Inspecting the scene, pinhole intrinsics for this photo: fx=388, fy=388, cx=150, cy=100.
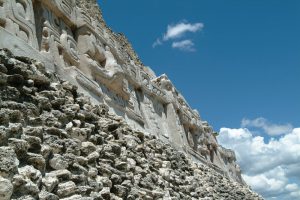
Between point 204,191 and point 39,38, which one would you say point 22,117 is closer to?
point 39,38

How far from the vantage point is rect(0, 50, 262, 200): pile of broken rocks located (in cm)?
257

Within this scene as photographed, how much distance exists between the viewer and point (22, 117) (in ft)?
9.78

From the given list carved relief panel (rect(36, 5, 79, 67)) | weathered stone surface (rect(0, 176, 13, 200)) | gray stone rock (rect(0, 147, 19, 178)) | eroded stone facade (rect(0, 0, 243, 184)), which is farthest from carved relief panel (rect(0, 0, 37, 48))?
weathered stone surface (rect(0, 176, 13, 200))

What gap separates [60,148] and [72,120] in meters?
0.65

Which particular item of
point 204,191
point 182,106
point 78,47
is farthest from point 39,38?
point 182,106

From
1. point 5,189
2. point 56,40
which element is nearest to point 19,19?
point 56,40

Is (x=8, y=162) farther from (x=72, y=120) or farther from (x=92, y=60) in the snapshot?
(x=92, y=60)

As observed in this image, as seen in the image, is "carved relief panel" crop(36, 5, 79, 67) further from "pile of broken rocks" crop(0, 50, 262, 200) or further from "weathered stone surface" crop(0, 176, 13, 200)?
"weathered stone surface" crop(0, 176, 13, 200)

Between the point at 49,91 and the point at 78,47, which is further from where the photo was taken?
the point at 78,47

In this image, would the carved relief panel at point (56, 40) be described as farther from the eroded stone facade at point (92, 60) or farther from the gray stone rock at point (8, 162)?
the gray stone rock at point (8, 162)

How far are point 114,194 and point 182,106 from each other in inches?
325

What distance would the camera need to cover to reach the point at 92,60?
655 centimetres

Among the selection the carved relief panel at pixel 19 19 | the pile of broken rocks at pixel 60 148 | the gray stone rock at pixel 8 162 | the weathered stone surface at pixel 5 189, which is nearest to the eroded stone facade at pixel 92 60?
the carved relief panel at pixel 19 19

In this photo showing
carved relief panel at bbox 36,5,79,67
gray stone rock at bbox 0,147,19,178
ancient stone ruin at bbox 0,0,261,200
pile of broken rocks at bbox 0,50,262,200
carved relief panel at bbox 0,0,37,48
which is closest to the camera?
gray stone rock at bbox 0,147,19,178
